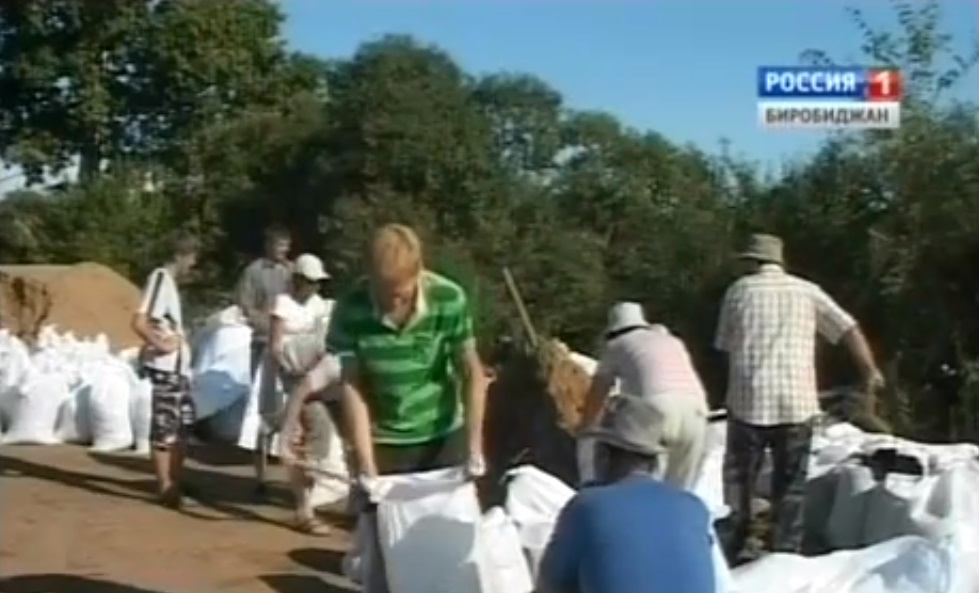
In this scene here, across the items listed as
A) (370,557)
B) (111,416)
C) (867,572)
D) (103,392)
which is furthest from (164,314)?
(867,572)

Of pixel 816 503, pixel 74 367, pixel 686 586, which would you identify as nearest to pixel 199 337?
pixel 74 367

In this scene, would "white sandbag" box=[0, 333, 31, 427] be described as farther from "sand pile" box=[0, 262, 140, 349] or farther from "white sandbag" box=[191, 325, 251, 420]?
"sand pile" box=[0, 262, 140, 349]

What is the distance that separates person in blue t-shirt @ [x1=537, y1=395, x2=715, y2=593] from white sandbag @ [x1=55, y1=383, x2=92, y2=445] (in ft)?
29.2

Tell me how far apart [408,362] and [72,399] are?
741 centimetres

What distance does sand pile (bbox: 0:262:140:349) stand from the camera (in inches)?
778

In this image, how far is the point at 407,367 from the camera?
21.2ft

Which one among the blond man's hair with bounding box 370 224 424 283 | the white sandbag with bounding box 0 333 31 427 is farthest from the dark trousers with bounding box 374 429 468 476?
the white sandbag with bounding box 0 333 31 427

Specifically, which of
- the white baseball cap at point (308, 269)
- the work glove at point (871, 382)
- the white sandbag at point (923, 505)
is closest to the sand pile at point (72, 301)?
the white baseball cap at point (308, 269)

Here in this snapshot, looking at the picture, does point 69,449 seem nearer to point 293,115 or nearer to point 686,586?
point 686,586

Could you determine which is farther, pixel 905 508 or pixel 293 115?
pixel 293 115

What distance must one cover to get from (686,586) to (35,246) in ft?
89.8

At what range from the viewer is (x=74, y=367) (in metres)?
13.8

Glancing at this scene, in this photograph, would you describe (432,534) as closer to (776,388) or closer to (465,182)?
(776,388)

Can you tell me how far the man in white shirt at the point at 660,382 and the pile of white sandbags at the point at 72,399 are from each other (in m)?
5.36
